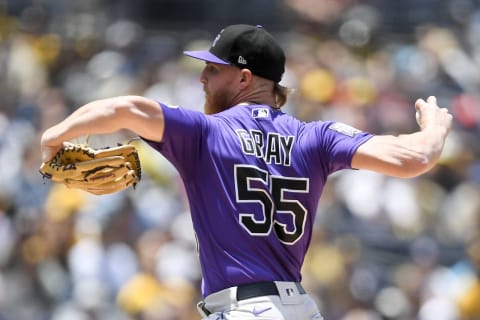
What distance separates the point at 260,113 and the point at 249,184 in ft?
1.22

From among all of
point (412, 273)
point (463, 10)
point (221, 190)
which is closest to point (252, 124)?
point (221, 190)

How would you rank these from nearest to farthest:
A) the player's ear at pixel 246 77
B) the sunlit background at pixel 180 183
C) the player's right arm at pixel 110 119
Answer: the player's right arm at pixel 110 119
the player's ear at pixel 246 77
the sunlit background at pixel 180 183

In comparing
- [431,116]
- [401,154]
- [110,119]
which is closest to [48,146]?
[110,119]

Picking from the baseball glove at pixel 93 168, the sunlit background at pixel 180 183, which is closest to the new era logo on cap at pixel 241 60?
the baseball glove at pixel 93 168

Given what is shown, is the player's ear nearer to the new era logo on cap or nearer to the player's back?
the new era logo on cap

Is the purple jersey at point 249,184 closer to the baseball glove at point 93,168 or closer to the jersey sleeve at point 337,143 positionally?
the jersey sleeve at point 337,143

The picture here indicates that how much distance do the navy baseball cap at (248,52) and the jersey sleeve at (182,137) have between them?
428mm

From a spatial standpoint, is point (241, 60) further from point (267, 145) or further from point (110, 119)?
point (110, 119)

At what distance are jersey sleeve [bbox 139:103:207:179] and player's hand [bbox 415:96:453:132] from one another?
39.9 inches

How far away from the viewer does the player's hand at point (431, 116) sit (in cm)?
454

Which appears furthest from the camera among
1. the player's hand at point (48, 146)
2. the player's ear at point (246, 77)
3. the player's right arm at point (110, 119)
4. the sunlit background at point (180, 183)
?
the sunlit background at point (180, 183)

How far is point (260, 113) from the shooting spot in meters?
4.54

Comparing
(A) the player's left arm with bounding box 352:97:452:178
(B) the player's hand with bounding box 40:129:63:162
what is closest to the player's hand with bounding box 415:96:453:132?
(A) the player's left arm with bounding box 352:97:452:178

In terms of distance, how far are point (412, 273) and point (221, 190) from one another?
17.5 ft
